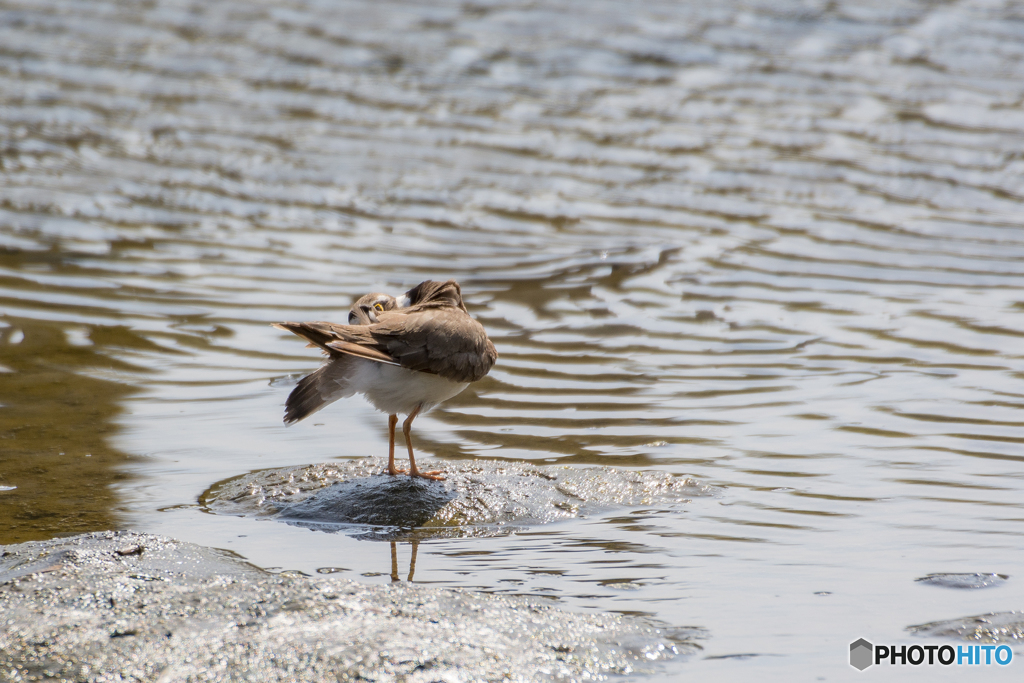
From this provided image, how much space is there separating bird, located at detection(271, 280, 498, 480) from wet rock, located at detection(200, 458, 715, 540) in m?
0.17

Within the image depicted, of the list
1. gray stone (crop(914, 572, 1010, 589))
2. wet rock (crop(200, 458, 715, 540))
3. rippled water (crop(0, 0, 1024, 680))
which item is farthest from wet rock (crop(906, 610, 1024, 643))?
wet rock (crop(200, 458, 715, 540))

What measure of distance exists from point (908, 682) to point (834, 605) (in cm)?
52

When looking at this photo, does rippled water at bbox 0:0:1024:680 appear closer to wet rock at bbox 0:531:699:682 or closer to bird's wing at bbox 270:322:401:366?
wet rock at bbox 0:531:699:682

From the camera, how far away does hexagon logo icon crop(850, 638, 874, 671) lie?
12.5 ft

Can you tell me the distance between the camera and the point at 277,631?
140 inches

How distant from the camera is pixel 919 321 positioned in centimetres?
787

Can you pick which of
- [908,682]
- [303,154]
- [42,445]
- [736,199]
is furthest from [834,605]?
[303,154]

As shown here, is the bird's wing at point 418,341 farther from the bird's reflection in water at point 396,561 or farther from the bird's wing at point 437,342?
the bird's reflection in water at point 396,561

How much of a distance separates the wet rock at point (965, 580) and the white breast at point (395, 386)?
89.1 inches

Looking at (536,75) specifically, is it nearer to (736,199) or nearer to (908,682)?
(736,199)

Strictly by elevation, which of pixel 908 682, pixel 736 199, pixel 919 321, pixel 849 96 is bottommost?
pixel 908 682

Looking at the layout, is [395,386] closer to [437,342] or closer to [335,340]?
[437,342]

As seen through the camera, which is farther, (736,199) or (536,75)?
(536,75)

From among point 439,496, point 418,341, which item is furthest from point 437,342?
point 439,496
